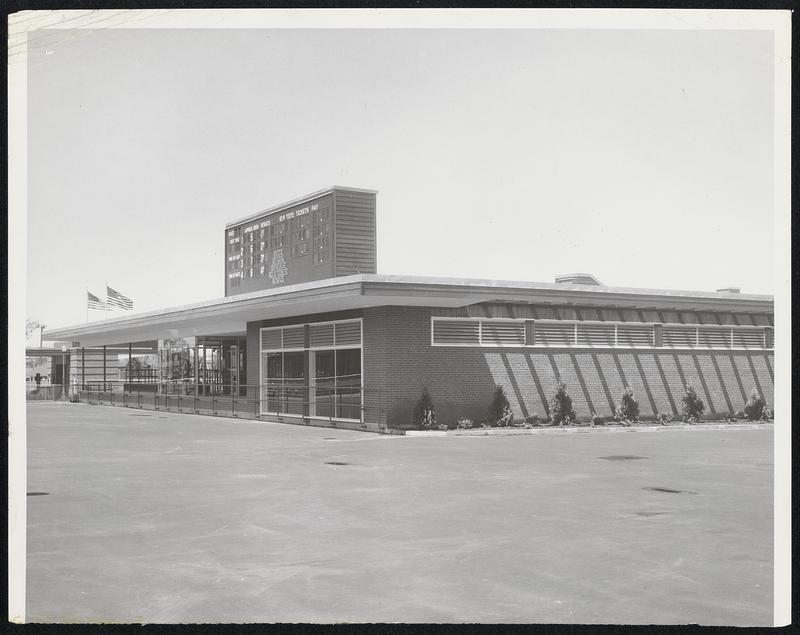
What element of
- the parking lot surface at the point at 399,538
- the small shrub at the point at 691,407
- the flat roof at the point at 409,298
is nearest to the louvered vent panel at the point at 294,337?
the flat roof at the point at 409,298

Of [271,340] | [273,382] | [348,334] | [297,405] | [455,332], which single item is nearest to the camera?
[455,332]

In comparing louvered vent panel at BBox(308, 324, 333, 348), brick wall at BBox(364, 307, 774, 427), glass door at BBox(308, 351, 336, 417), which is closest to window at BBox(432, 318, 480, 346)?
brick wall at BBox(364, 307, 774, 427)

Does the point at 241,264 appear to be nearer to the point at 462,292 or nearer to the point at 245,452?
the point at 462,292

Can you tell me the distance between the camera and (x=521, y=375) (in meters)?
25.8

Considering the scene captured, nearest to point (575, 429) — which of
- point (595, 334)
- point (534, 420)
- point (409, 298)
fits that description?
point (534, 420)

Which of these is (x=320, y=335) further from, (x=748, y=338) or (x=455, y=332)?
(x=748, y=338)

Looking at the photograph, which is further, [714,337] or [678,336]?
[714,337]

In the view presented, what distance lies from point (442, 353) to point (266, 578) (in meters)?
17.6

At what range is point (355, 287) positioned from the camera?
72.2 ft

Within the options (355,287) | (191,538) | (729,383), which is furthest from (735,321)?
(191,538)

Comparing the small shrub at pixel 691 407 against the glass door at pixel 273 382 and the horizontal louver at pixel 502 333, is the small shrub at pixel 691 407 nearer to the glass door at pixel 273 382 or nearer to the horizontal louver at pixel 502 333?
the horizontal louver at pixel 502 333

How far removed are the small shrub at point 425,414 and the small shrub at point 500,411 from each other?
6.02 feet

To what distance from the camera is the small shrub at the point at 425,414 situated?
23781 mm

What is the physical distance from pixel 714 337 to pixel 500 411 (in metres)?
9.61
